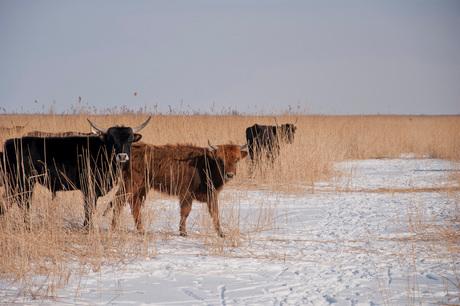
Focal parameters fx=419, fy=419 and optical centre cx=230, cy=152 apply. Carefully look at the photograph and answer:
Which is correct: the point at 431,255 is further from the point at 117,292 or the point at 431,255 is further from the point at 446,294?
the point at 117,292

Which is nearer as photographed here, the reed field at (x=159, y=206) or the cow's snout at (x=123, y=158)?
the reed field at (x=159, y=206)

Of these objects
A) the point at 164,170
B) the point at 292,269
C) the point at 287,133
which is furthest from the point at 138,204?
the point at 287,133

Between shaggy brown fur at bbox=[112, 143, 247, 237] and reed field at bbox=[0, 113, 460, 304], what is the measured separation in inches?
11.0

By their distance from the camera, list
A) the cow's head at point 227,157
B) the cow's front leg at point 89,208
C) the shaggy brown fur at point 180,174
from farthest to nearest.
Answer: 1. the cow's head at point 227,157
2. the shaggy brown fur at point 180,174
3. the cow's front leg at point 89,208

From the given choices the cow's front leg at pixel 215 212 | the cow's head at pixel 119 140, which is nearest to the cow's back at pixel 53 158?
the cow's head at pixel 119 140

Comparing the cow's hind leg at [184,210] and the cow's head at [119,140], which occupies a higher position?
the cow's head at [119,140]

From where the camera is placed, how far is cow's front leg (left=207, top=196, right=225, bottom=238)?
5.26 m

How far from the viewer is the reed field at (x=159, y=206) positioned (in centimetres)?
386

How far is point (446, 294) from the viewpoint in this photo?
3.26 m

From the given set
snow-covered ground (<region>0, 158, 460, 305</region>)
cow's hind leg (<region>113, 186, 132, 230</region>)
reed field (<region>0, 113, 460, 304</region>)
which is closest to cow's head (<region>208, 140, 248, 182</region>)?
reed field (<region>0, 113, 460, 304</region>)

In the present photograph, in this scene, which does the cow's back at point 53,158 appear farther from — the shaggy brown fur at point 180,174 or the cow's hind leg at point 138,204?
the cow's hind leg at point 138,204

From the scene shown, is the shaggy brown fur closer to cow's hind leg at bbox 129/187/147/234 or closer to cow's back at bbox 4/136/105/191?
cow's hind leg at bbox 129/187/147/234

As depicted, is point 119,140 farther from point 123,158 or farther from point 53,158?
point 53,158

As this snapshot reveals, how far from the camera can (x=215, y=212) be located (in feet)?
17.8
